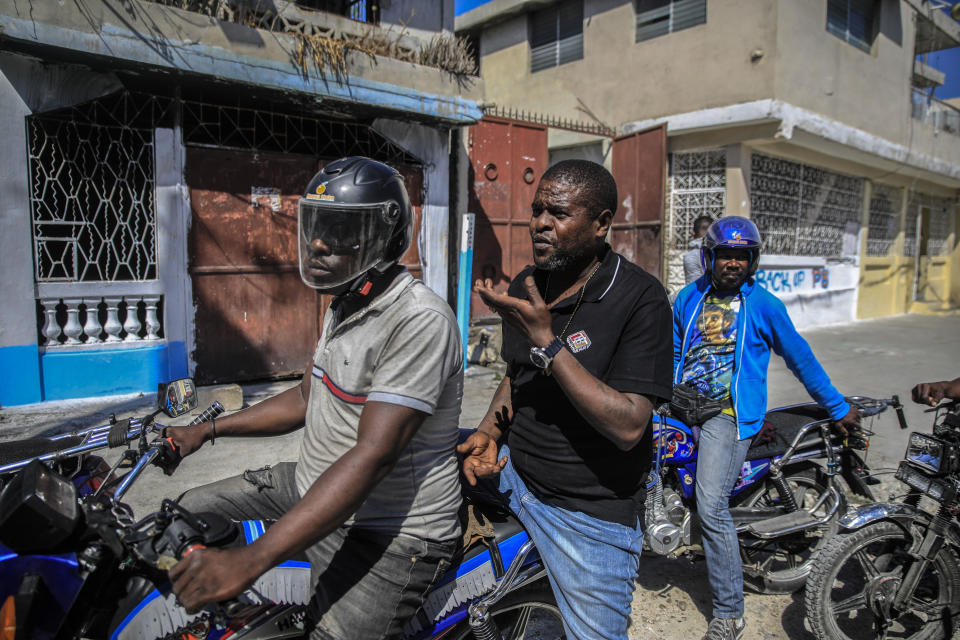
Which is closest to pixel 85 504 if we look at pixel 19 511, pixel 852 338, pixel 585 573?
pixel 19 511

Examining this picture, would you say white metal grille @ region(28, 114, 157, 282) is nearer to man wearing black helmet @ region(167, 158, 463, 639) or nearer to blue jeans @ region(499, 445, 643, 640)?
man wearing black helmet @ region(167, 158, 463, 639)

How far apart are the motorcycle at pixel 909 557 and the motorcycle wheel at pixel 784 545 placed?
11.5 inches

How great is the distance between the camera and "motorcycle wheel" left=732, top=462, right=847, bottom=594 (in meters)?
2.95

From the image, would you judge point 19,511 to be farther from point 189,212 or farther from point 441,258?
point 441,258

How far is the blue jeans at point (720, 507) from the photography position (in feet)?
8.48

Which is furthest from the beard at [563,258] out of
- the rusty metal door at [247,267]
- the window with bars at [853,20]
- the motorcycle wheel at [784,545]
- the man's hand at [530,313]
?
the window with bars at [853,20]

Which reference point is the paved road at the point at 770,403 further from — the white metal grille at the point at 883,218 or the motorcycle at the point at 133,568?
the white metal grille at the point at 883,218

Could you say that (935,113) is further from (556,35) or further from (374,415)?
(374,415)

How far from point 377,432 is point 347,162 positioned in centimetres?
75

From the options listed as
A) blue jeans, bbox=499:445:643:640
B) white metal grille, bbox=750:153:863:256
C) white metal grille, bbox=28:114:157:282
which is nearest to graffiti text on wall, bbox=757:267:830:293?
white metal grille, bbox=750:153:863:256

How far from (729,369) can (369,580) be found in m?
1.99

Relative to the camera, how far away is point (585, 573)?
175 centimetres

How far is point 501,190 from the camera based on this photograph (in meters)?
8.34

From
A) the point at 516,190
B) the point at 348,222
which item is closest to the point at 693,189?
the point at 516,190
